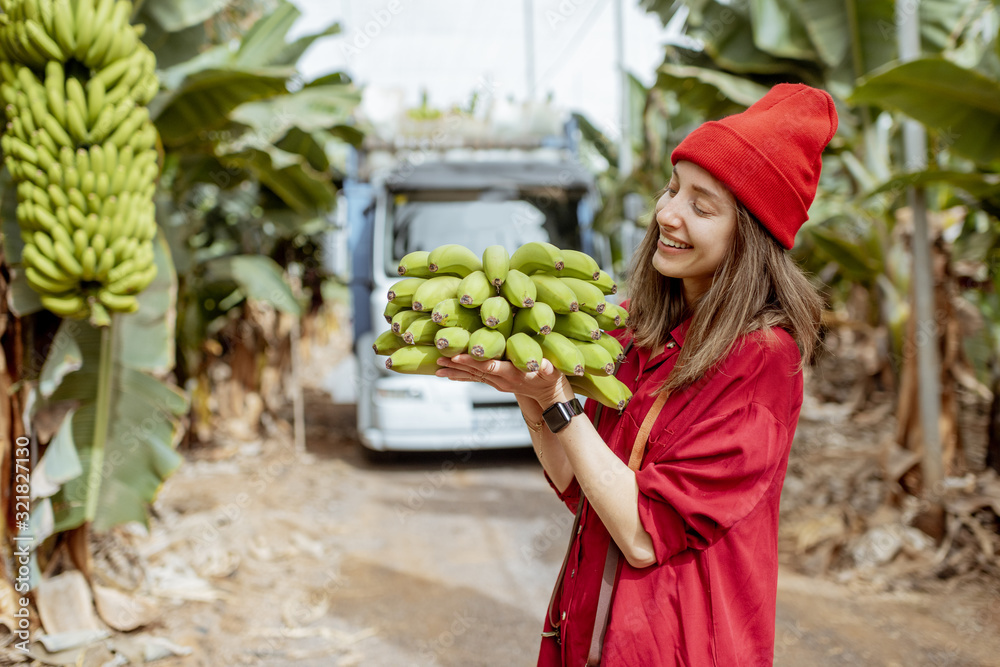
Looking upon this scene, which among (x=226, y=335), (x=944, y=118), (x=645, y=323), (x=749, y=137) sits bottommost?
(x=226, y=335)

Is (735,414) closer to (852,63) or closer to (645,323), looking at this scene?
(645,323)

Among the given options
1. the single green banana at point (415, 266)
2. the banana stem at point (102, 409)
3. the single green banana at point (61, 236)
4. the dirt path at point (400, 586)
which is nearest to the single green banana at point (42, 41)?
the single green banana at point (61, 236)

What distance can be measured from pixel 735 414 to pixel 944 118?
3410mm

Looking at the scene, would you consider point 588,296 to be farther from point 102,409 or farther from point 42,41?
point 102,409

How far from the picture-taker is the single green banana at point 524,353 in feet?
4.41

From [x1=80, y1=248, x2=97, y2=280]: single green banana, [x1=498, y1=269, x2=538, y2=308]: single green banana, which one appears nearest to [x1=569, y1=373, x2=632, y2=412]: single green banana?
[x1=498, y1=269, x2=538, y2=308]: single green banana

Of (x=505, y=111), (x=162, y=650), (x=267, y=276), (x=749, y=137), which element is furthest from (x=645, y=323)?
(x=505, y=111)

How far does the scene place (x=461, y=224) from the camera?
6473 mm

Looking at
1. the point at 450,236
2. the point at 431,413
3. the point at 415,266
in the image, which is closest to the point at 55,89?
the point at 415,266

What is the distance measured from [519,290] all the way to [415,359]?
25 cm

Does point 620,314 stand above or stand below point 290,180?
below

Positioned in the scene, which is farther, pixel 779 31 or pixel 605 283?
pixel 779 31

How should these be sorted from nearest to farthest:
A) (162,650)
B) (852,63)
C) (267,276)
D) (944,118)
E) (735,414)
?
(735,414) < (162,650) < (944,118) < (852,63) < (267,276)

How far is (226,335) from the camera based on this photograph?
7359mm
